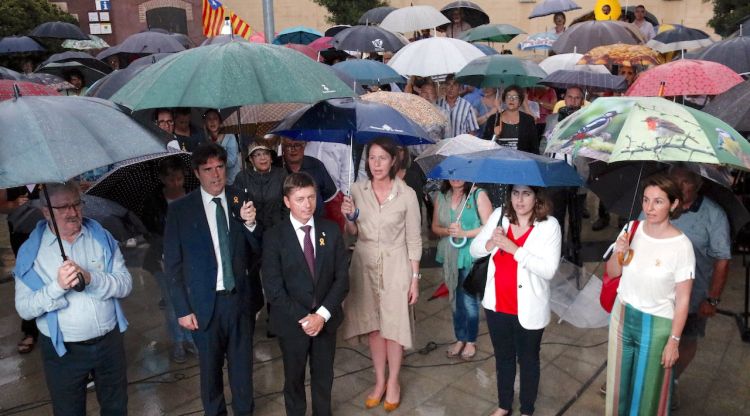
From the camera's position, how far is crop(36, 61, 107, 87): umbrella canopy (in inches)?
388

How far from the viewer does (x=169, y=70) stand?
11.0ft

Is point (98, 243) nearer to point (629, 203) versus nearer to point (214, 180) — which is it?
point (214, 180)

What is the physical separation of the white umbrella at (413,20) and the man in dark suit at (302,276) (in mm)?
7191

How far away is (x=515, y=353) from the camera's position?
13.5 ft

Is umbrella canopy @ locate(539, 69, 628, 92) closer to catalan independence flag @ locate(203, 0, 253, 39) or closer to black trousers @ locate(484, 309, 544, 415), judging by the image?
black trousers @ locate(484, 309, 544, 415)

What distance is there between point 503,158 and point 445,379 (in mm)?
1942

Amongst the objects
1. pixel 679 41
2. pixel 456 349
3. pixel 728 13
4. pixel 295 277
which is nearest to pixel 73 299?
pixel 295 277

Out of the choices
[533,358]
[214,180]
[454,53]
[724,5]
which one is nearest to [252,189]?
[214,180]

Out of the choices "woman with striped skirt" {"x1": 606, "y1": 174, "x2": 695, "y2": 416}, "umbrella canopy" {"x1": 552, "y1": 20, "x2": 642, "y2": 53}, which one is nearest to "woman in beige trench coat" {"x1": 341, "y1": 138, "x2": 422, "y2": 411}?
"woman with striped skirt" {"x1": 606, "y1": 174, "x2": 695, "y2": 416}

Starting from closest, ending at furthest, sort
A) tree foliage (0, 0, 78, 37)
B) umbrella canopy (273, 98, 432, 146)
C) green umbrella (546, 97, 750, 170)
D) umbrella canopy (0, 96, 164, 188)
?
umbrella canopy (0, 96, 164, 188) < green umbrella (546, 97, 750, 170) < umbrella canopy (273, 98, 432, 146) < tree foliage (0, 0, 78, 37)

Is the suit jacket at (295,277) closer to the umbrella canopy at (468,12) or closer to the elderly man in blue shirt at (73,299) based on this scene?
the elderly man in blue shirt at (73,299)

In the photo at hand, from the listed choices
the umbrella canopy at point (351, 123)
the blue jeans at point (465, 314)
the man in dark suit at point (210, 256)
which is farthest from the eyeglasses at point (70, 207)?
the blue jeans at point (465, 314)

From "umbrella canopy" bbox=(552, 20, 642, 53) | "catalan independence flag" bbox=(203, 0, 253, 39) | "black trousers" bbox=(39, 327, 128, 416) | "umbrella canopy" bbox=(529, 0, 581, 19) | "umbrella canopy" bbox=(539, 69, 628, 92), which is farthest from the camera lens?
"umbrella canopy" bbox=(529, 0, 581, 19)

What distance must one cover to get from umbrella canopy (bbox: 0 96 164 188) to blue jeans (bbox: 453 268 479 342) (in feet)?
8.89
